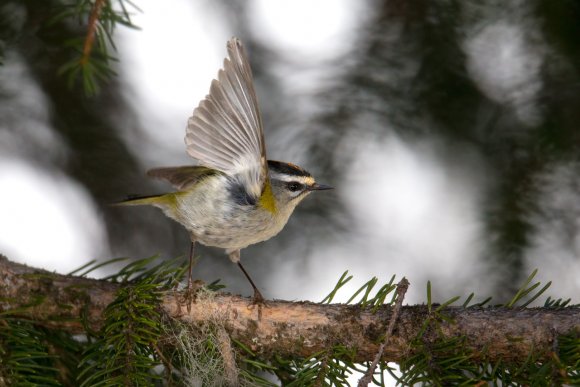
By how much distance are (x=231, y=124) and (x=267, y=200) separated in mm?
389

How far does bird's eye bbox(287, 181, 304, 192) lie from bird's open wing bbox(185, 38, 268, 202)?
0.34 meters

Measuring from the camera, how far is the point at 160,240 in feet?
12.2

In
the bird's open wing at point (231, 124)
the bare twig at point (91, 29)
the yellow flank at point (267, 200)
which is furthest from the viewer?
the yellow flank at point (267, 200)

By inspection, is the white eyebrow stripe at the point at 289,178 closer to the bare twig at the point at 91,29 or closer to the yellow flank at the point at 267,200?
the yellow flank at the point at 267,200

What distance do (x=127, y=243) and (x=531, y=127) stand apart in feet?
6.41

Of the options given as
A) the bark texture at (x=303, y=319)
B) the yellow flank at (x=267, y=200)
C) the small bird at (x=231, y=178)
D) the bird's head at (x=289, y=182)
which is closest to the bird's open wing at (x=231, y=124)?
the small bird at (x=231, y=178)

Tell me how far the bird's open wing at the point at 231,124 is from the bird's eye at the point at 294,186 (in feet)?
1.12

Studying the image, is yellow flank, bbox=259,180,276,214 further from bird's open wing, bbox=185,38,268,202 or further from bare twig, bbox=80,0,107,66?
bare twig, bbox=80,0,107,66

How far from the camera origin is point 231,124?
237 cm

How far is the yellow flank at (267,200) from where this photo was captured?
2.64m

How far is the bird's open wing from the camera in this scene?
2.23 meters

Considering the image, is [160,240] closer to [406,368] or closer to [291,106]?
[291,106]

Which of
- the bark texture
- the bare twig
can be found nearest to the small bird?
Answer: the bark texture

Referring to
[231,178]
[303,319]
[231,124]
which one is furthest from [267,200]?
[303,319]
